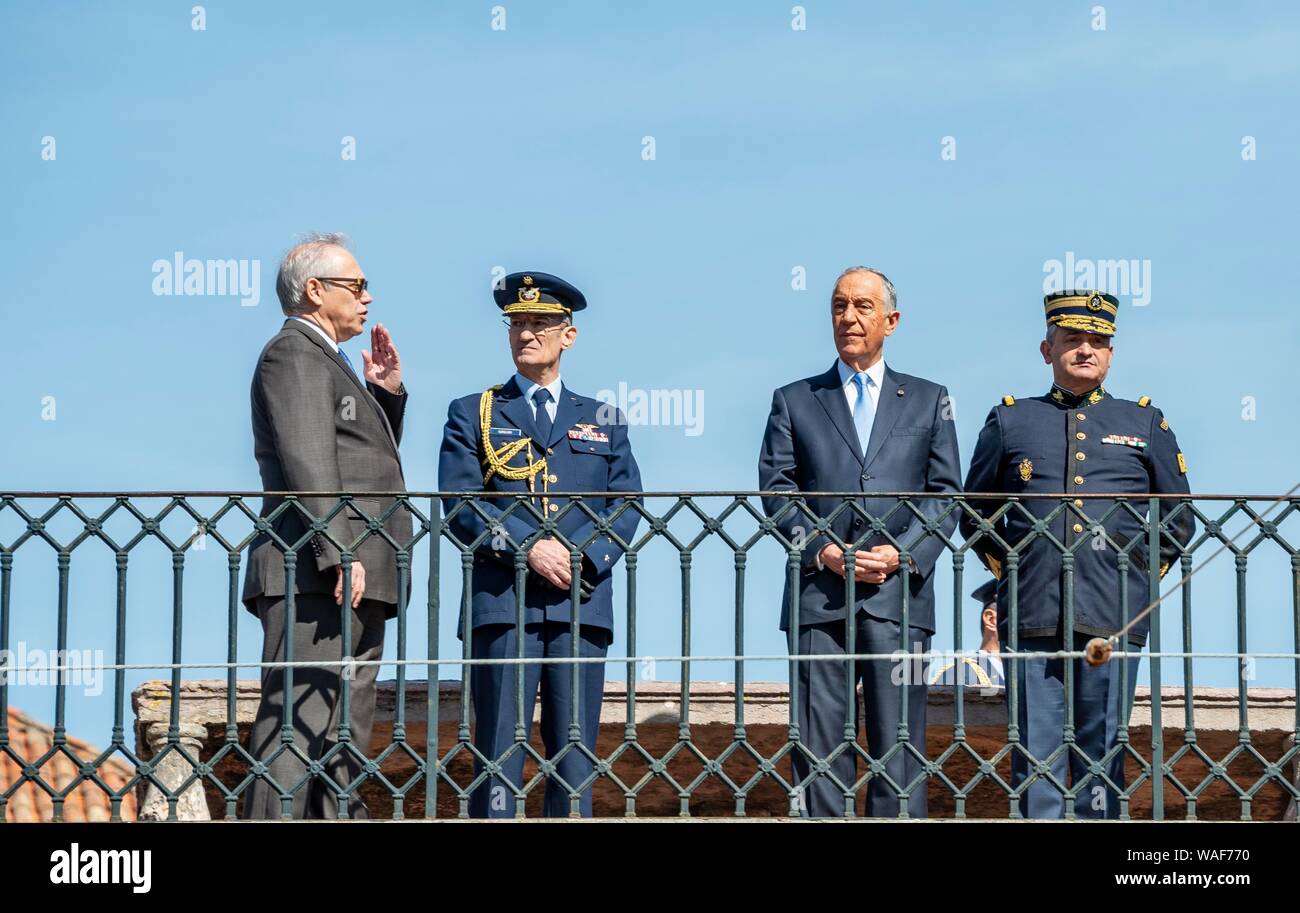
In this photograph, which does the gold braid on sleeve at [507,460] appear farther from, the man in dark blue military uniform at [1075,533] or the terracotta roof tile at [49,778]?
the terracotta roof tile at [49,778]

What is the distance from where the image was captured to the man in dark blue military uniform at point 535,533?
8461mm

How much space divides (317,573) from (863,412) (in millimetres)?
2258

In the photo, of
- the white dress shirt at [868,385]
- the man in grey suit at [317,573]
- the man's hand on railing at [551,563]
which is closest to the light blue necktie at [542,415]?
the man's hand on railing at [551,563]

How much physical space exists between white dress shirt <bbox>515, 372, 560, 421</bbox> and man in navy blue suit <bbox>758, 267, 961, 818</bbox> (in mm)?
861

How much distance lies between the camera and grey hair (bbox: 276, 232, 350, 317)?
877 centimetres

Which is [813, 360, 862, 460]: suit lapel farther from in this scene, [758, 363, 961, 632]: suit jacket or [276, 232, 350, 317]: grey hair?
[276, 232, 350, 317]: grey hair

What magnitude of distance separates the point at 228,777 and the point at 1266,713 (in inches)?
184

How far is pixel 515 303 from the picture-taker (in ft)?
30.6

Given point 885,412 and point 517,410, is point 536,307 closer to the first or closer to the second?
point 517,410

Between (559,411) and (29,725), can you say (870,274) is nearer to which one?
(559,411)

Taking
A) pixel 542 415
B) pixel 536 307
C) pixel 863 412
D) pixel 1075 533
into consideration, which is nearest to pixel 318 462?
pixel 542 415

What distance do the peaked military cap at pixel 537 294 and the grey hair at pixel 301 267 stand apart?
0.76 metres

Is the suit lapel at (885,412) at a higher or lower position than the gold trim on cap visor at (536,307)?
lower
